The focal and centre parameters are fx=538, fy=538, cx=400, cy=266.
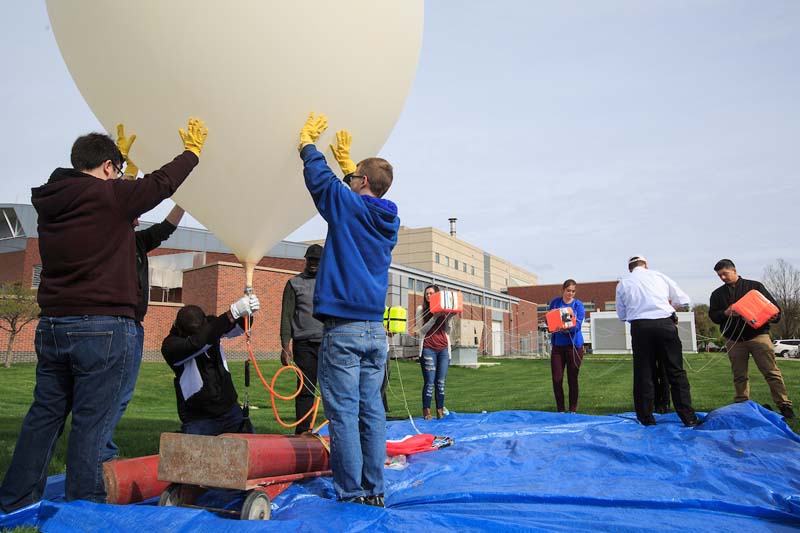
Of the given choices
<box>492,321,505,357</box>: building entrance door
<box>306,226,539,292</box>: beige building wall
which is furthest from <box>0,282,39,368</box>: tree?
<box>492,321,505,357</box>: building entrance door

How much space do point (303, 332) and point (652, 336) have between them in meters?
3.28

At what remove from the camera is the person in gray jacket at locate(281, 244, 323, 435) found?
421 centimetres

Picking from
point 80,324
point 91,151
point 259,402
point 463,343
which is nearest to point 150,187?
point 91,151

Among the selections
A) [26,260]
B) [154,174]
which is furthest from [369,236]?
[26,260]

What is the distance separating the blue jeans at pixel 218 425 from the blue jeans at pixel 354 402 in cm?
103

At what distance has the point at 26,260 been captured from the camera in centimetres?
2723

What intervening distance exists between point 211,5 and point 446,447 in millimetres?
3386

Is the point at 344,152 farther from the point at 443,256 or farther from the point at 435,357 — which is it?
the point at 443,256

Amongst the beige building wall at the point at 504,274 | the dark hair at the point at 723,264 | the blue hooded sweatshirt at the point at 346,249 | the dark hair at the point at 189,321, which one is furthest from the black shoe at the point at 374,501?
the beige building wall at the point at 504,274

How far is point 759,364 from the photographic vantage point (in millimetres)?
5676

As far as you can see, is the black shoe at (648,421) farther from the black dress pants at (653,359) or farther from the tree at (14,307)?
the tree at (14,307)

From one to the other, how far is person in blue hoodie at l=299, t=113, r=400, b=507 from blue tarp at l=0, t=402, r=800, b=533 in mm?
234

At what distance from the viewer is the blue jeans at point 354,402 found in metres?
2.53

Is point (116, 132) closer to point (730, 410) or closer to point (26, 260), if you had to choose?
point (730, 410)
